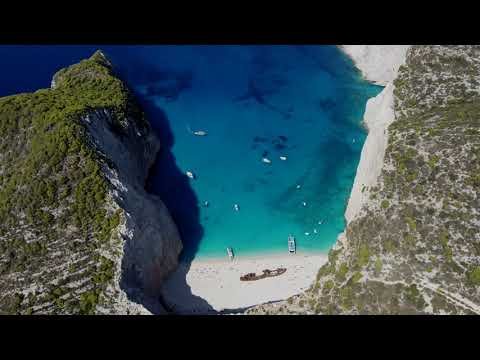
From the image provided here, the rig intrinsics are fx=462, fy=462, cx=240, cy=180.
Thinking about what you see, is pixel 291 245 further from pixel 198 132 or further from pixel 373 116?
pixel 373 116

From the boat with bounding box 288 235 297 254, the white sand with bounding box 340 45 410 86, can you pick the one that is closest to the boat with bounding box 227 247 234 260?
the boat with bounding box 288 235 297 254

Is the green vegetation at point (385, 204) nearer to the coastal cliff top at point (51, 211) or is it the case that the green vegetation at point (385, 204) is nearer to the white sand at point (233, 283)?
the white sand at point (233, 283)

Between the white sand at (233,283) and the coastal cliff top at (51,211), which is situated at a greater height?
the coastal cliff top at (51,211)

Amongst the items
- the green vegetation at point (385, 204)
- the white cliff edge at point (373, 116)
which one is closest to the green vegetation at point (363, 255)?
the white cliff edge at point (373, 116)

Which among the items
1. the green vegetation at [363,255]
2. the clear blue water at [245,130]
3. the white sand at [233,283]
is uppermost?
the clear blue water at [245,130]

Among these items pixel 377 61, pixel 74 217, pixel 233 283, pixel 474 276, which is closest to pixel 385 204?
pixel 474 276

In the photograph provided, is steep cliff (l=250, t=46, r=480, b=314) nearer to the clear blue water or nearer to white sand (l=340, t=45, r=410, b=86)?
the clear blue water
